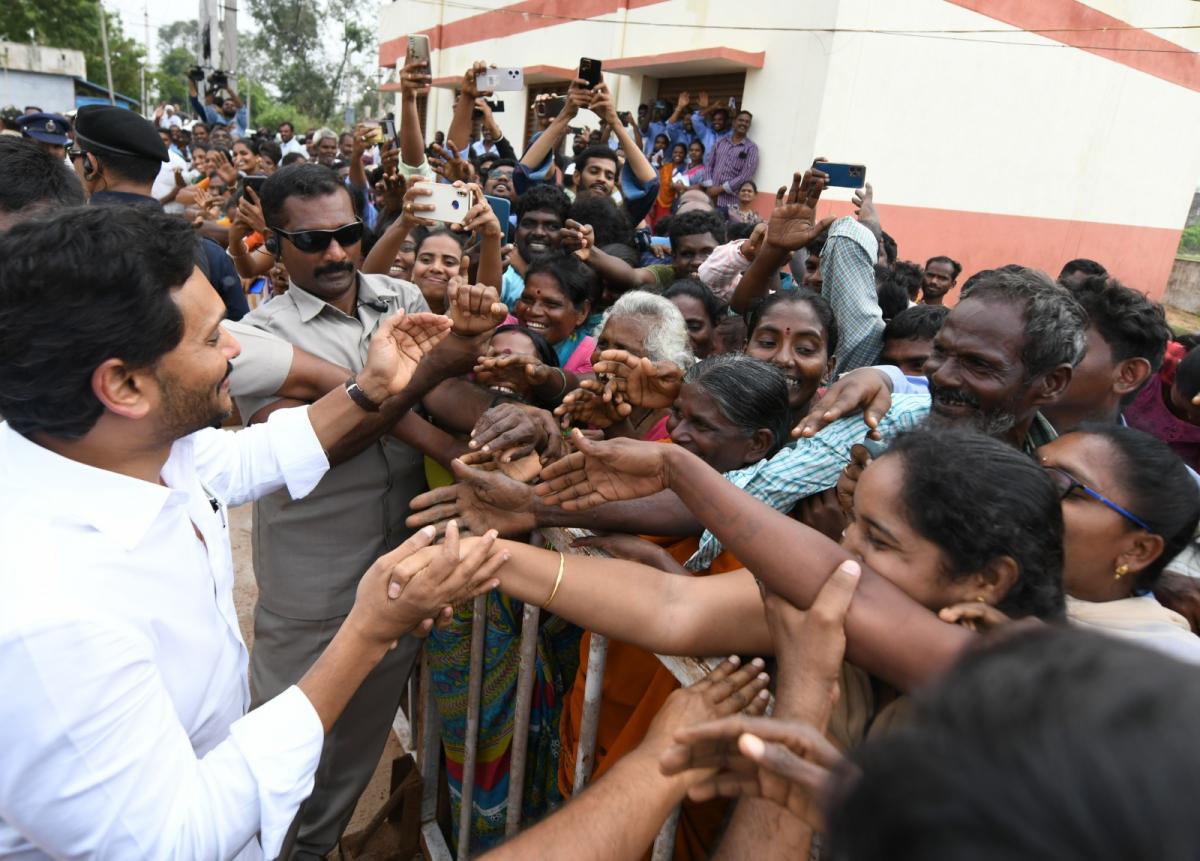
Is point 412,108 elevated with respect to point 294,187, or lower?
elevated

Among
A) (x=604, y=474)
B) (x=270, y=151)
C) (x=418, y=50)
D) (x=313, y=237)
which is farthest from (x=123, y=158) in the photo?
(x=270, y=151)

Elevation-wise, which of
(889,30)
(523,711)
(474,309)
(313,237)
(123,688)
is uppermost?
(889,30)

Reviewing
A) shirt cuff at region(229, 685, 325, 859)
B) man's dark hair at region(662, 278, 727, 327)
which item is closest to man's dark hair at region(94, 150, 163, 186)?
man's dark hair at region(662, 278, 727, 327)

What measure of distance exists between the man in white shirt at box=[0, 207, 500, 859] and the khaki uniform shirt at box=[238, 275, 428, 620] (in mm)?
822

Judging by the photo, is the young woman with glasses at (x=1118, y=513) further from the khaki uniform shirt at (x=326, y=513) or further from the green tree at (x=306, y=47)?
the green tree at (x=306, y=47)

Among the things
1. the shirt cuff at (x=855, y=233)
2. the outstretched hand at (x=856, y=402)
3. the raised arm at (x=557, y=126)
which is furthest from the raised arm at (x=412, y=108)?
the outstretched hand at (x=856, y=402)

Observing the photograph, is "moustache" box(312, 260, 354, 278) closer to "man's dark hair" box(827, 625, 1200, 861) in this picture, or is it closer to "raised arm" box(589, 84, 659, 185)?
"man's dark hair" box(827, 625, 1200, 861)

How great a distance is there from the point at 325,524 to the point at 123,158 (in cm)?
276

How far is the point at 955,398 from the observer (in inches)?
85.1

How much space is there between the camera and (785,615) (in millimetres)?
1425

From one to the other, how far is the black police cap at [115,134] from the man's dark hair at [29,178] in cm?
81

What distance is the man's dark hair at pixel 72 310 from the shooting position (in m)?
1.30

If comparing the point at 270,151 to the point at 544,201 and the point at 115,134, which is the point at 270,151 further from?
the point at 544,201

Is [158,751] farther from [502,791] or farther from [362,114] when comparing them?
[362,114]
